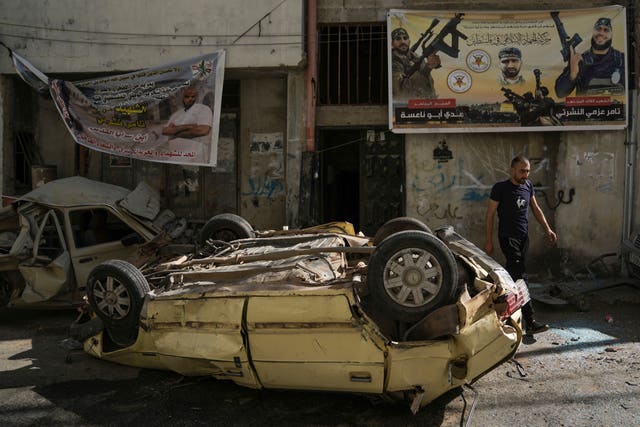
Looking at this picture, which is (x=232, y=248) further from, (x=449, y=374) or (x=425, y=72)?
(x=425, y=72)

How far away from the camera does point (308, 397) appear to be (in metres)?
4.11

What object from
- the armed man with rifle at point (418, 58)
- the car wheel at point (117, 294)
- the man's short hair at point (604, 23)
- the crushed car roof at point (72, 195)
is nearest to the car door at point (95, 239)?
the crushed car roof at point (72, 195)

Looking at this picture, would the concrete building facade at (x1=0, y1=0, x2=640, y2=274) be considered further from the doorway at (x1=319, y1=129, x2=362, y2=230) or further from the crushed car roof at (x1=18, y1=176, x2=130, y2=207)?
the crushed car roof at (x1=18, y1=176, x2=130, y2=207)

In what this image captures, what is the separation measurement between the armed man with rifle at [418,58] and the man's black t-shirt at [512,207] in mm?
3302

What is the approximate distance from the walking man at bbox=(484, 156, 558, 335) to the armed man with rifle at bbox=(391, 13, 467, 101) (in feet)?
10.8

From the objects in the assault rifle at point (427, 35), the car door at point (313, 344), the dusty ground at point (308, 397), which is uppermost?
the assault rifle at point (427, 35)

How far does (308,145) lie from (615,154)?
191 inches

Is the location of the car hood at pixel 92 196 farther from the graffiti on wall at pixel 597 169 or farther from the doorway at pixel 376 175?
the graffiti on wall at pixel 597 169

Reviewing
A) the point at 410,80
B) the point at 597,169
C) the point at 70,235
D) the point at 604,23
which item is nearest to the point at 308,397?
the point at 70,235

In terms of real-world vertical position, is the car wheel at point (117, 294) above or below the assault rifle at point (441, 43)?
below

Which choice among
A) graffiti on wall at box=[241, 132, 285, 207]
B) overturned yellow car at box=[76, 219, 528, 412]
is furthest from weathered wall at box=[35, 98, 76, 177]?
overturned yellow car at box=[76, 219, 528, 412]

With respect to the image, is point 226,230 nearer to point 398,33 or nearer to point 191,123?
point 191,123

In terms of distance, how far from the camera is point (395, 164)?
354 inches

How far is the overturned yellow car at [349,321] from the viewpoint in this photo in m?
3.48
